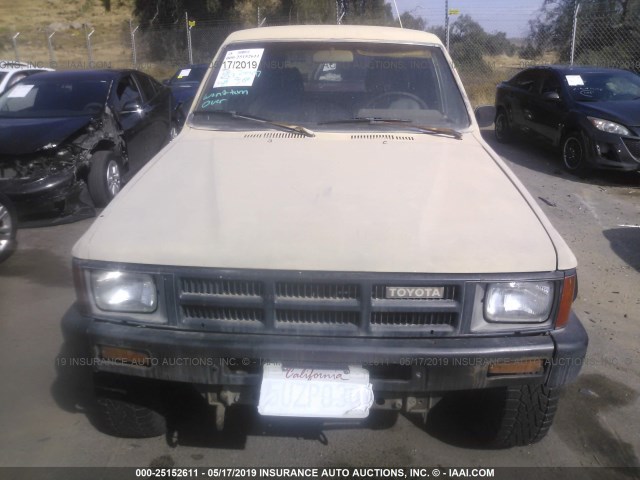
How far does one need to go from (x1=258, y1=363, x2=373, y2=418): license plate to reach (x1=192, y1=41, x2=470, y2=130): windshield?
1.73 m

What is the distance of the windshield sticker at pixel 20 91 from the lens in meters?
7.67

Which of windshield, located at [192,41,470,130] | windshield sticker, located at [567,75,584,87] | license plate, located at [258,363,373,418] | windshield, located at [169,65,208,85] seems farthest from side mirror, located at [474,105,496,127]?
windshield, located at [169,65,208,85]

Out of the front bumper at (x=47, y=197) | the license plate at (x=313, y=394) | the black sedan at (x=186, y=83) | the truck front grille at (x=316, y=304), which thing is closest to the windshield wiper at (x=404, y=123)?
the truck front grille at (x=316, y=304)

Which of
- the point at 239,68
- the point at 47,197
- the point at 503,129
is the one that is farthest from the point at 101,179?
the point at 503,129

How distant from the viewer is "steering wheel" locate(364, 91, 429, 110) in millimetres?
3947

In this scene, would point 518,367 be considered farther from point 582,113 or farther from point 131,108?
point 582,113

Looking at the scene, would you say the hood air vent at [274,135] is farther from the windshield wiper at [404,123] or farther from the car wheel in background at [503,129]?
the car wheel in background at [503,129]

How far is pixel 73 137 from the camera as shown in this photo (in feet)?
22.5

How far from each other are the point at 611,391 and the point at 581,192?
502 centimetres

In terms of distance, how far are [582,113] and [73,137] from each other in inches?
262

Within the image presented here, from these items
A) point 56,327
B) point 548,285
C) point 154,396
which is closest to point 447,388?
point 548,285

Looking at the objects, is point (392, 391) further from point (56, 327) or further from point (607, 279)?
point (607, 279)

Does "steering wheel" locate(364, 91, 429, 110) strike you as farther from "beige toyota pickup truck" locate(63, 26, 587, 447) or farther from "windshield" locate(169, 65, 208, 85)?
"windshield" locate(169, 65, 208, 85)

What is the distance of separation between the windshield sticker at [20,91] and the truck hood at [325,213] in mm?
5078
